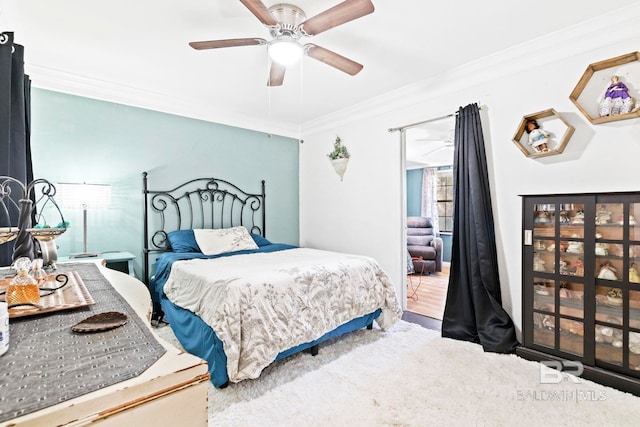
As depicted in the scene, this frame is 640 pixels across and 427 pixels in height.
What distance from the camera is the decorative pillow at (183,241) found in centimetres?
335

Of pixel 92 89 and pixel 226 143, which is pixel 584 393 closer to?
pixel 226 143

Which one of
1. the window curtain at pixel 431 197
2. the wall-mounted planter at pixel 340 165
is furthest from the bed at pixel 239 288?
the window curtain at pixel 431 197

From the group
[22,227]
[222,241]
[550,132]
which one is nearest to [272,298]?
[22,227]

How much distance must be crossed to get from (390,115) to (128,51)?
8.67ft

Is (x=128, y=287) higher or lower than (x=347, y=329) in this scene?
higher

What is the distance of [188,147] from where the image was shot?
376 centimetres

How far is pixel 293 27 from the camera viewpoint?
208 centimetres

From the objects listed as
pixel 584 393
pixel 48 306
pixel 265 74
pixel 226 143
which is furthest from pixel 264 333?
pixel 226 143

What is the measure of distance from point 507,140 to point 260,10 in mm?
2243

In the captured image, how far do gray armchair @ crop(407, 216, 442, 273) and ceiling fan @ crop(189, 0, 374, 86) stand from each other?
436 cm

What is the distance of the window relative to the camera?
7109 mm

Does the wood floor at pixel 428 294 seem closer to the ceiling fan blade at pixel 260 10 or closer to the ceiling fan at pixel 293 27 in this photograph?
the ceiling fan at pixel 293 27

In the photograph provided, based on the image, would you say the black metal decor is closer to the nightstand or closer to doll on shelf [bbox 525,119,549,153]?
the nightstand

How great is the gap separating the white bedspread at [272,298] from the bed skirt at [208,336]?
6cm
